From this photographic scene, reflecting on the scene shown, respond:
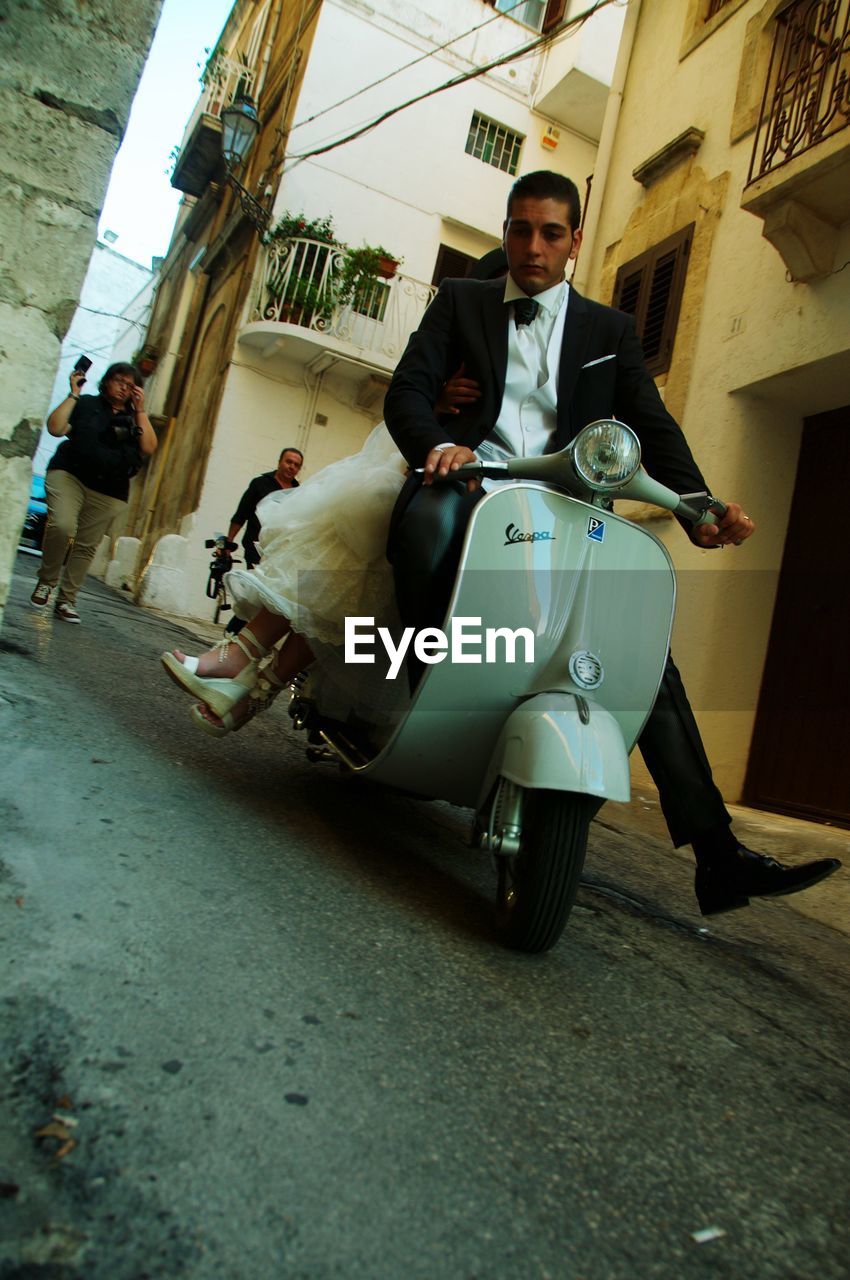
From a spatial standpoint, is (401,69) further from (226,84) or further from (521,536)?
(521,536)

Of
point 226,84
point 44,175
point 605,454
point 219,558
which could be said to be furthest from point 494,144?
point 605,454

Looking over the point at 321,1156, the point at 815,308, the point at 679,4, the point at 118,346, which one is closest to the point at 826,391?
the point at 815,308

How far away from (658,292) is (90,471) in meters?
5.10

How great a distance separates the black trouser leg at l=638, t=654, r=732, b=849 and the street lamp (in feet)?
44.8

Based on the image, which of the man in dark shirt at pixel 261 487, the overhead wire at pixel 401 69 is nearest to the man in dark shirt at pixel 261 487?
the man in dark shirt at pixel 261 487

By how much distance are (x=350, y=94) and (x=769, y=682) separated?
1207cm

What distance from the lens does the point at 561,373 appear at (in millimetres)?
2762

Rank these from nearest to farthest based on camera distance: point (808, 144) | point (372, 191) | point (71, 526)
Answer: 1. point (808, 144)
2. point (71, 526)
3. point (372, 191)

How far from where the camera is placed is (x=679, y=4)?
29.7 ft

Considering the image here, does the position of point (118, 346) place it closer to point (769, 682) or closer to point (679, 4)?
point (679, 4)

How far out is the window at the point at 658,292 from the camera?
26.2 ft

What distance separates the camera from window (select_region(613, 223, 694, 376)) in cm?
797

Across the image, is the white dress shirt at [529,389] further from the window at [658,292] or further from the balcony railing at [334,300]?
the balcony railing at [334,300]

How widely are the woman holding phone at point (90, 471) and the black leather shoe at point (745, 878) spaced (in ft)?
16.8
